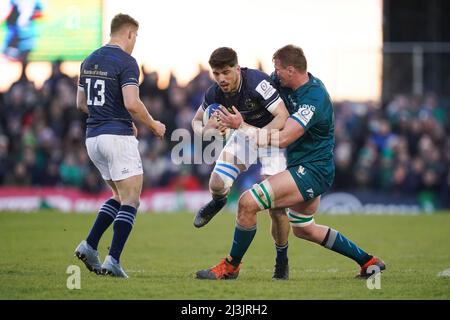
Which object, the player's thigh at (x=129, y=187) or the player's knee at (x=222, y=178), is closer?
the player's thigh at (x=129, y=187)

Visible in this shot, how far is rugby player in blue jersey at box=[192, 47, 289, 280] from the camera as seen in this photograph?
1007cm

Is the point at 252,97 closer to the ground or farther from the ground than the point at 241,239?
farther from the ground

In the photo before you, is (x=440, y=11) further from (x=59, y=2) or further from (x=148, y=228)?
(x=148, y=228)

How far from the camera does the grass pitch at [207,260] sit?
8961mm

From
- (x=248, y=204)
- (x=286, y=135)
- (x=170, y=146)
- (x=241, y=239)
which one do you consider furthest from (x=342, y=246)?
(x=170, y=146)

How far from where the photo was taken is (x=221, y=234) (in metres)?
18.1

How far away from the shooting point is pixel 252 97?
10.3 m

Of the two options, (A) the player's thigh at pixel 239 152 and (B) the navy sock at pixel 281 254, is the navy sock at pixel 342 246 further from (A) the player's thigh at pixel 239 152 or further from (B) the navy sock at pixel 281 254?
(A) the player's thigh at pixel 239 152

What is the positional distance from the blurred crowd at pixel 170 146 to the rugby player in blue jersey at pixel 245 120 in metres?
11.9

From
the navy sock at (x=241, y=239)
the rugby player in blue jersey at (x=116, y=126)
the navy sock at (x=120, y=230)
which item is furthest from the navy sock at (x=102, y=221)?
the navy sock at (x=241, y=239)

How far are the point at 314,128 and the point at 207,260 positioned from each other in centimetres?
370

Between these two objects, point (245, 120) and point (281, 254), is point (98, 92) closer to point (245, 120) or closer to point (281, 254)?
point (245, 120)

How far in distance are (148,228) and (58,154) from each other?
595 cm
